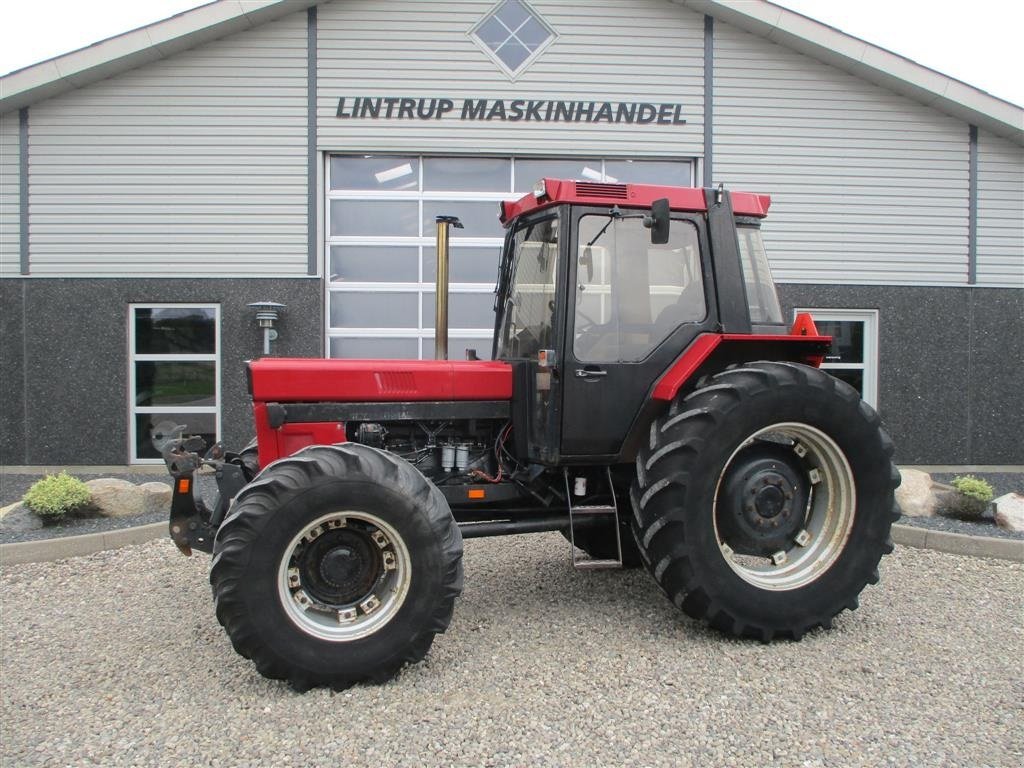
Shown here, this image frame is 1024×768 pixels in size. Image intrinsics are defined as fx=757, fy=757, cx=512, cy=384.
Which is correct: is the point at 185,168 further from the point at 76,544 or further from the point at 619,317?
the point at 619,317

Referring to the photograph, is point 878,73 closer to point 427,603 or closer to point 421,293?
point 421,293

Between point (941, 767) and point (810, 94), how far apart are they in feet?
28.4

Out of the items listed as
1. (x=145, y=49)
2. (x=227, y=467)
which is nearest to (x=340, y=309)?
(x=145, y=49)

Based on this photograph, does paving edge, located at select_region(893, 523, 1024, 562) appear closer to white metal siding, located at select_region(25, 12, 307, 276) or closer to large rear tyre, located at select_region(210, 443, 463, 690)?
large rear tyre, located at select_region(210, 443, 463, 690)

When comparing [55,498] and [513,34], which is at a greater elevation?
[513,34]

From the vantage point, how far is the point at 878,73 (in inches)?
362

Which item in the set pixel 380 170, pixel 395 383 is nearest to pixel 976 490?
pixel 395 383

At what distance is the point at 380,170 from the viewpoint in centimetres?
922

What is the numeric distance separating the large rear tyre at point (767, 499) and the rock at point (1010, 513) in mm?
2704

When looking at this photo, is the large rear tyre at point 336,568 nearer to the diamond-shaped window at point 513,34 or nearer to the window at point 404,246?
the window at point 404,246

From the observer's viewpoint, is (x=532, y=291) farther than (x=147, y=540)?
No

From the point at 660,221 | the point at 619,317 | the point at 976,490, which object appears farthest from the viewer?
the point at 976,490

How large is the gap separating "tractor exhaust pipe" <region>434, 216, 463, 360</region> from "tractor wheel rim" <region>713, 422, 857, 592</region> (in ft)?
5.72

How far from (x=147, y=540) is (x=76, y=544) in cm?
49
